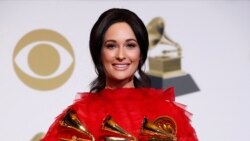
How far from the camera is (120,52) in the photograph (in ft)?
3.10

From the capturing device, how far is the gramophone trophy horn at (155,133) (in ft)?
2.92

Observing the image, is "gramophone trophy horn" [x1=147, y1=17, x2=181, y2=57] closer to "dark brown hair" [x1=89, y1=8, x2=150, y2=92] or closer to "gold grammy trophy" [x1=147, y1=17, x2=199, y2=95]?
"gold grammy trophy" [x1=147, y1=17, x2=199, y2=95]

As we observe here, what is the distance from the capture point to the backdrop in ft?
4.96

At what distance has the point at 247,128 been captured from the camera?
1.74 meters

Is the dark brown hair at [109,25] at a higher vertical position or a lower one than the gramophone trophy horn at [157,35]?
higher

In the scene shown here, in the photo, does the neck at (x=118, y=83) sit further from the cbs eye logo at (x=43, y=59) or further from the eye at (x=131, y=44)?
the cbs eye logo at (x=43, y=59)

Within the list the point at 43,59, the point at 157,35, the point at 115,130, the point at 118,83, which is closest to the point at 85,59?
the point at 43,59

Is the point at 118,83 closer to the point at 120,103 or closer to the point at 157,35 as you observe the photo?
the point at 120,103

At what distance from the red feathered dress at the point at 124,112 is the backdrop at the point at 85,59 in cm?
56

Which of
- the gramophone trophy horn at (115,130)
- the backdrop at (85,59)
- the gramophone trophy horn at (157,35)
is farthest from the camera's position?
the gramophone trophy horn at (157,35)

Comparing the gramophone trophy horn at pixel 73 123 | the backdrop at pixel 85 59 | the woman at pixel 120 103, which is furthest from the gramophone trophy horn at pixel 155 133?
the backdrop at pixel 85 59

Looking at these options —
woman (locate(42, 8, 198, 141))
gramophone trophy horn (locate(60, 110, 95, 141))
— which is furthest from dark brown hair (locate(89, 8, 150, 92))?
gramophone trophy horn (locate(60, 110, 95, 141))

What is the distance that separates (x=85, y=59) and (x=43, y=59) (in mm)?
153

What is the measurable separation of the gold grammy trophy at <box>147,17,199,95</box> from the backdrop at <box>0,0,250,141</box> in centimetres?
2
